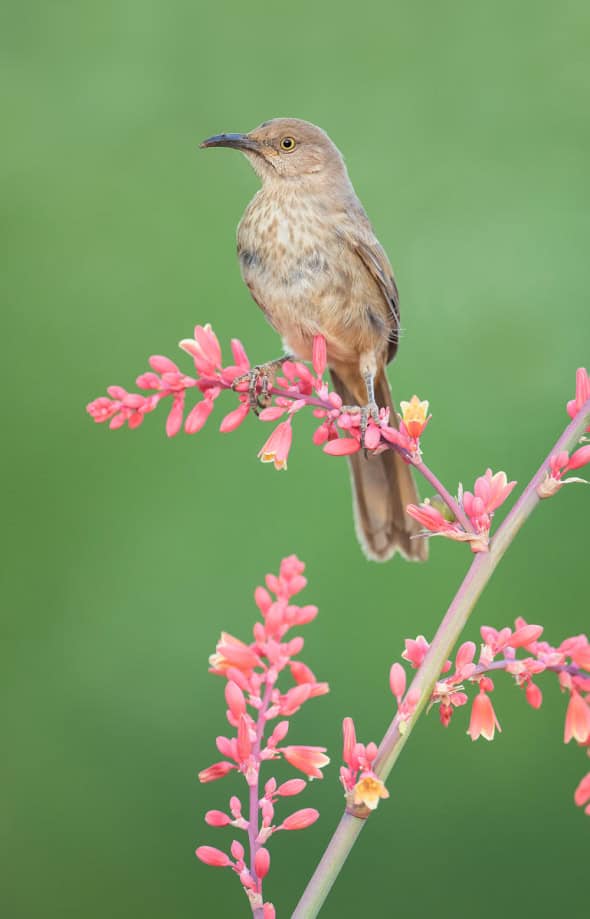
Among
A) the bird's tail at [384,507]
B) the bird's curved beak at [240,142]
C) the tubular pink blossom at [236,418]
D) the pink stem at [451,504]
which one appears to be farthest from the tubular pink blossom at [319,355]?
the bird's curved beak at [240,142]

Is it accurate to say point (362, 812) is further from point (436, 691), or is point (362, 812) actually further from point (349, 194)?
point (349, 194)

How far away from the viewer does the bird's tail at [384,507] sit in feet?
7.32

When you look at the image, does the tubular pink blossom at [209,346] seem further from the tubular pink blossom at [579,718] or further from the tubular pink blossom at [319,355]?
the tubular pink blossom at [579,718]

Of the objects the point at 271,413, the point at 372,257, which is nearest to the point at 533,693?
the point at 271,413

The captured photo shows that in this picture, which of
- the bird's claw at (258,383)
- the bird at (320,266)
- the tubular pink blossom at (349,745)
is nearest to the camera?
the tubular pink blossom at (349,745)

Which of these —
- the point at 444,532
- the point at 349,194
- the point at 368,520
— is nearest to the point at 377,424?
the point at 444,532

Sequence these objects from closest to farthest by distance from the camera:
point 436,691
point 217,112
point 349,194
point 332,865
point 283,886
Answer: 1. point 332,865
2. point 436,691
3. point 349,194
4. point 283,886
5. point 217,112

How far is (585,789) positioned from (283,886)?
2569 mm

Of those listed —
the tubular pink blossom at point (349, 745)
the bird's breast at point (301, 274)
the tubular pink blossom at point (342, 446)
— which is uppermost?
the bird's breast at point (301, 274)

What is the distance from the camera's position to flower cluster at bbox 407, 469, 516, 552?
1.20 meters

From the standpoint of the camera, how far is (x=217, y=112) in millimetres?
4402

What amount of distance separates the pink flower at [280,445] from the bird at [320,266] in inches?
33.2

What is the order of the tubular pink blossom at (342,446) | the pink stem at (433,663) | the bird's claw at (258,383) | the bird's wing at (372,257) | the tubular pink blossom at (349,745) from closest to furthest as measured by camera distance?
the pink stem at (433,663)
the tubular pink blossom at (349,745)
the tubular pink blossom at (342,446)
the bird's claw at (258,383)
the bird's wing at (372,257)

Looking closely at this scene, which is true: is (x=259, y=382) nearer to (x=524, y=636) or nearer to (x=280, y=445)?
(x=280, y=445)
